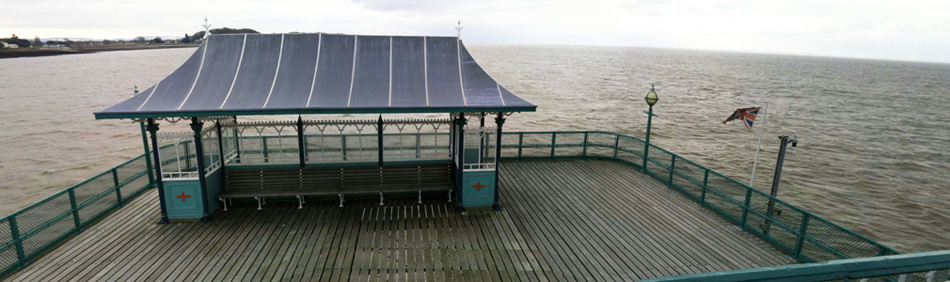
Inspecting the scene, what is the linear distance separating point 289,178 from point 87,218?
3.73 m

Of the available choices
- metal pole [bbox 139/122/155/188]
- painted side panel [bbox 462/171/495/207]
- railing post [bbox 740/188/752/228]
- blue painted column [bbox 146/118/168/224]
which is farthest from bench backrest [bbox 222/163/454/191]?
railing post [bbox 740/188/752/228]

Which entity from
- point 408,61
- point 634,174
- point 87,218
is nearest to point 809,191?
point 634,174

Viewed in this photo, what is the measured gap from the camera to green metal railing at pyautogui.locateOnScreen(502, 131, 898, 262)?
293 inches

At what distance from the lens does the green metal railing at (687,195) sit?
7.26 metres

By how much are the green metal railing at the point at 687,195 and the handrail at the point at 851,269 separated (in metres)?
5.75

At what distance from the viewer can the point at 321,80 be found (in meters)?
9.48

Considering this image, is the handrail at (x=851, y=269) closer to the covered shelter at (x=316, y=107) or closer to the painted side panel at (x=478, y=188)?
the covered shelter at (x=316, y=107)

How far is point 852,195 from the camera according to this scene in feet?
64.1

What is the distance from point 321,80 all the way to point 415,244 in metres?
3.96

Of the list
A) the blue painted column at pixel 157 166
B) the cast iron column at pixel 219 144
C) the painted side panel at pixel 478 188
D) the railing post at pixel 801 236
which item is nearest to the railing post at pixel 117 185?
the blue painted column at pixel 157 166

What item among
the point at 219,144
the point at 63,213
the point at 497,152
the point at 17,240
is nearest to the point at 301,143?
the point at 219,144

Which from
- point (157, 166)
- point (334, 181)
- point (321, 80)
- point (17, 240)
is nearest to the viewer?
point (17, 240)

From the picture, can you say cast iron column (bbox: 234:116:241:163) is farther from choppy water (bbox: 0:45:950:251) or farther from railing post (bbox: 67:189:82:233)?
choppy water (bbox: 0:45:950:251)

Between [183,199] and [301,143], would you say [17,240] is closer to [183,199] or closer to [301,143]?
[183,199]
